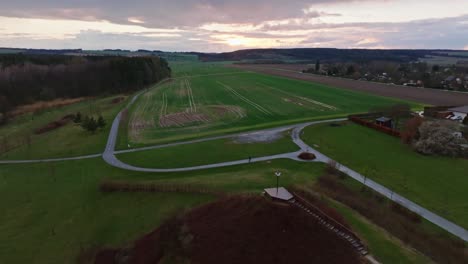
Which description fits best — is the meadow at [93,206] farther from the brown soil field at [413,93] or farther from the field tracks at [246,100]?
the brown soil field at [413,93]

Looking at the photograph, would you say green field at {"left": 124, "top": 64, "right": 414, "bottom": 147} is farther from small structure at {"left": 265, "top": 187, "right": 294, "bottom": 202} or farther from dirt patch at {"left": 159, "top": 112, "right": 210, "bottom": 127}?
small structure at {"left": 265, "top": 187, "right": 294, "bottom": 202}

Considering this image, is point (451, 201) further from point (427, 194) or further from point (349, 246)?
point (349, 246)

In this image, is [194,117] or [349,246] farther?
[194,117]

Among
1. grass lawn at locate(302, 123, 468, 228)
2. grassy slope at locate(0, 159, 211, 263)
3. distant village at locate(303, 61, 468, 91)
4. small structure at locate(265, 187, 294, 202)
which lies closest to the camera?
small structure at locate(265, 187, 294, 202)

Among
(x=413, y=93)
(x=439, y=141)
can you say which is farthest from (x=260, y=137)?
(x=413, y=93)

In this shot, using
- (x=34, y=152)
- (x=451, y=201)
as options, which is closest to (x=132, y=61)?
(x=34, y=152)

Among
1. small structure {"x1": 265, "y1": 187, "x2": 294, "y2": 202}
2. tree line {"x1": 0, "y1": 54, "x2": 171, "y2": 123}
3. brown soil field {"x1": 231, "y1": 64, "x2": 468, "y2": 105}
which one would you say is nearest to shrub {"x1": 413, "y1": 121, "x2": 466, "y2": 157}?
small structure {"x1": 265, "y1": 187, "x2": 294, "y2": 202}

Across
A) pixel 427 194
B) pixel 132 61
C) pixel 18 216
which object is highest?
pixel 132 61
